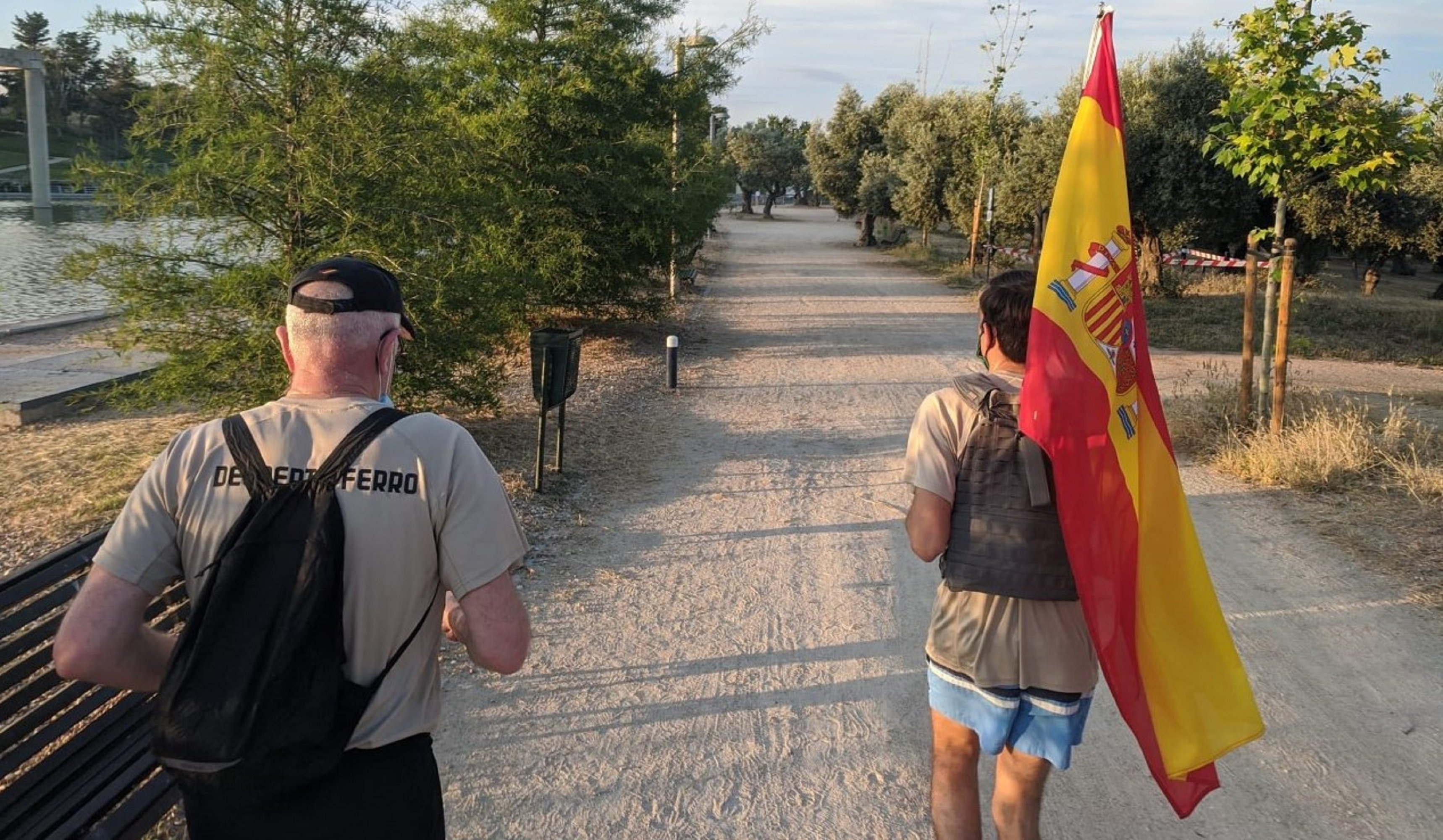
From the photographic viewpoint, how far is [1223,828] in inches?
136

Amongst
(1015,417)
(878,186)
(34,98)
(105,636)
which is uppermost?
(34,98)

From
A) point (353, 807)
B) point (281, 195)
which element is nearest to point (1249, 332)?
point (281, 195)

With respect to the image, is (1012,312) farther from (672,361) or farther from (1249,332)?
(672,361)

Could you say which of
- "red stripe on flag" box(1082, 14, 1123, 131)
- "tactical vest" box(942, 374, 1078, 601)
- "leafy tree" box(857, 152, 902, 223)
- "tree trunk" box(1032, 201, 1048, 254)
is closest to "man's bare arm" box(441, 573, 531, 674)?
"tactical vest" box(942, 374, 1078, 601)

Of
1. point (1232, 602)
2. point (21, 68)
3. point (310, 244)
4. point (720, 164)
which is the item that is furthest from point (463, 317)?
point (21, 68)

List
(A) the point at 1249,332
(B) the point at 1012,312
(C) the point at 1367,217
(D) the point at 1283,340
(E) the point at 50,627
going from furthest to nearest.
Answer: (C) the point at 1367,217, (A) the point at 1249,332, (D) the point at 1283,340, (E) the point at 50,627, (B) the point at 1012,312

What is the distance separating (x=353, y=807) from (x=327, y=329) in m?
0.95

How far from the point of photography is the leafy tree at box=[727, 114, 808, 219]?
6612 centimetres

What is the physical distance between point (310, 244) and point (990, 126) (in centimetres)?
2234

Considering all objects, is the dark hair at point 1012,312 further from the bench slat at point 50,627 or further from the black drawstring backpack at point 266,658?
the bench slat at point 50,627

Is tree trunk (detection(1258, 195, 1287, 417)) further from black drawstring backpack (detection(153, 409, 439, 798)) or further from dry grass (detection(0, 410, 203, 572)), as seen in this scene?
dry grass (detection(0, 410, 203, 572))

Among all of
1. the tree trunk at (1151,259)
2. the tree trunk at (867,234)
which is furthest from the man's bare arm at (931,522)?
the tree trunk at (867,234)

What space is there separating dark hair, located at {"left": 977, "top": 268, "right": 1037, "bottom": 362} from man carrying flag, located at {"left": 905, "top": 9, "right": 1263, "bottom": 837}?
2 centimetres

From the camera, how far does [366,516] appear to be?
1.86 meters
